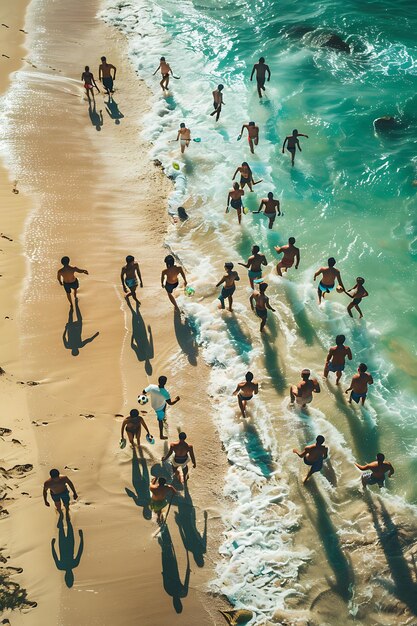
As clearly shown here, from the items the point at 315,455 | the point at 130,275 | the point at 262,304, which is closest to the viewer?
the point at 315,455

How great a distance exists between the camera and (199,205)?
1867cm

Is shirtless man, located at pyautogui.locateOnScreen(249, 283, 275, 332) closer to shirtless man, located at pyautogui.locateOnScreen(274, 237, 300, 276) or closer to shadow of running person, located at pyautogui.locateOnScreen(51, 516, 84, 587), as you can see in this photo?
shirtless man, located at pyautogui.locateOnScreen(274, 237, 300, 276)

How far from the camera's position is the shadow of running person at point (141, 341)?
13658 millimetres

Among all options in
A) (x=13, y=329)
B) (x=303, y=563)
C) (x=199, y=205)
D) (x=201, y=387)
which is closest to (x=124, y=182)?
(x=199, y=205)

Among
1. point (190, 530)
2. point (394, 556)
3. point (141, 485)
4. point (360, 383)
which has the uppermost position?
point (360, 383)

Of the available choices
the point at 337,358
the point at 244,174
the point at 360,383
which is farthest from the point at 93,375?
the point at 244,174

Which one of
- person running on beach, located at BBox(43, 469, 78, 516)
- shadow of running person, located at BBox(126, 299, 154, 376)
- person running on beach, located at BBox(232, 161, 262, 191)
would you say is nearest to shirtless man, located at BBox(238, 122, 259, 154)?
person running on beach, located at BBox(232, 161, 262, 191)

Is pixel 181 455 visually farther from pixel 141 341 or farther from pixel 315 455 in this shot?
pixel 141 341

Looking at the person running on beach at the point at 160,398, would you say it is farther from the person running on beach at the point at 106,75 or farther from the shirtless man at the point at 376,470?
the person running on beach at the point at 106,75

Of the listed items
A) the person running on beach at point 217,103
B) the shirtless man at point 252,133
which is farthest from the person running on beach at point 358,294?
the person running on beach at point 217,103

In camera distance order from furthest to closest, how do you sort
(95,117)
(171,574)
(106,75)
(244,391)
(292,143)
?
(106,75), (95,117), (292,143), (244,391), (171,574)

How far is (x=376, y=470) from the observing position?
11.2 metres

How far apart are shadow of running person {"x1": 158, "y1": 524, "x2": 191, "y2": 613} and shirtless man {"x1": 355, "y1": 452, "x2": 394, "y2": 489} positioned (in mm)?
3380

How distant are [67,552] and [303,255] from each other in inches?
391
